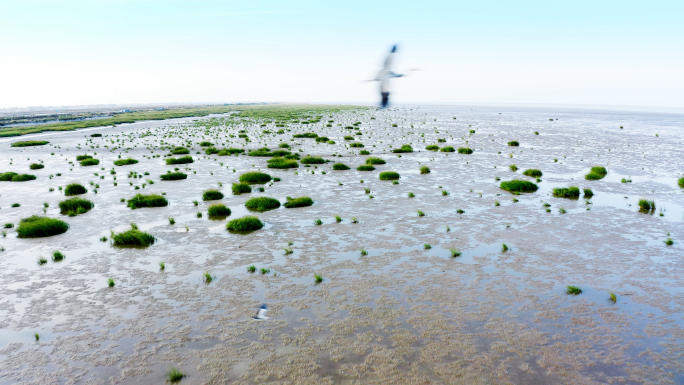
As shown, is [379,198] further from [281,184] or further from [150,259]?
[150,259]

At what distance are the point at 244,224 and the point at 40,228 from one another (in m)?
10.0

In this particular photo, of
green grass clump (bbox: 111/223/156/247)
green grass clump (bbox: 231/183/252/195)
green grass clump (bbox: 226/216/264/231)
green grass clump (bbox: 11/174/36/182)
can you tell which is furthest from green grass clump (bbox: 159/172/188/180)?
green grass clump (bbox: 111/223/156/247)

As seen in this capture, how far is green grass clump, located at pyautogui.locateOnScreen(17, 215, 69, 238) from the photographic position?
2017 centimetres

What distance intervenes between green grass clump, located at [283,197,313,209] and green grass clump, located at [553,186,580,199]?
17170mm

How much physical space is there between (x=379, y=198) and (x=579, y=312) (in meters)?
16.5

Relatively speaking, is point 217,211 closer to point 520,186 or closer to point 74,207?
point 74,207

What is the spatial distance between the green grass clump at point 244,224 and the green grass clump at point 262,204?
11.8 ft

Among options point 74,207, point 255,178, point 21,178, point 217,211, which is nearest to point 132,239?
point 217,211

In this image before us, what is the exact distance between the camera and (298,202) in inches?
1024

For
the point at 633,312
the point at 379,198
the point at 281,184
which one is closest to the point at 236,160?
the point at 281,184

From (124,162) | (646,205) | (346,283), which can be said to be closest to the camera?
(346,283)

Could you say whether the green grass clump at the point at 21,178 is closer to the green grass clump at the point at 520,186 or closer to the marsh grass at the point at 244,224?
the marsh grass at the point at 244,224

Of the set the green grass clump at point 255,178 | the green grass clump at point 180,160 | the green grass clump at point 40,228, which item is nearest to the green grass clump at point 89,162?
the green grass clump at point 180,160

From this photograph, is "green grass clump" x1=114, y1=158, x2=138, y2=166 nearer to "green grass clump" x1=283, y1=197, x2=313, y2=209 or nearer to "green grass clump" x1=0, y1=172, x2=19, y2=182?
"green grass clump" x1=0, y1=172, x2=19, y2=182
